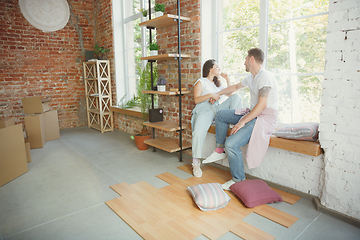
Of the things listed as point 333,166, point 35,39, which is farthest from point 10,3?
point 333,166

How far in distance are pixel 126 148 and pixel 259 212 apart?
277 centimetres

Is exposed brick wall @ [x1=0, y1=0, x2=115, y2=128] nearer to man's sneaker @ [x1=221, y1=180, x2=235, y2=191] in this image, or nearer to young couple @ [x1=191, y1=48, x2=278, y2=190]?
young couple @ [x1=191, y1=48, x2=278, y2=190]

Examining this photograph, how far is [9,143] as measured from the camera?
3062mm

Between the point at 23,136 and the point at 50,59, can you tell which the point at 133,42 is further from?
the point at 23,136

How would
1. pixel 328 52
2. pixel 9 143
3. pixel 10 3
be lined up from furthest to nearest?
1. pixel 10 3
2. pixel 9 143
3. pixel 328 52

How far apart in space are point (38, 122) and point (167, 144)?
2.55 metres

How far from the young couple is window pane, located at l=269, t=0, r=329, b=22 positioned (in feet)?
1.94

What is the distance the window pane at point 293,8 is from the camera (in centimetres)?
254

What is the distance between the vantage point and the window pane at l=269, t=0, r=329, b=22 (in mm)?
2538

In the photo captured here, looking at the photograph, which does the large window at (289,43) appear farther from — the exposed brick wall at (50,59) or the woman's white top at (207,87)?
the exposed brick wall at (50,59)

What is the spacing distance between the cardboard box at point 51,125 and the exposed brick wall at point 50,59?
89 centimetres

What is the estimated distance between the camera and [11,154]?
3.11 meters

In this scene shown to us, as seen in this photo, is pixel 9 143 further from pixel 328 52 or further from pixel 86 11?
pixel 86 11

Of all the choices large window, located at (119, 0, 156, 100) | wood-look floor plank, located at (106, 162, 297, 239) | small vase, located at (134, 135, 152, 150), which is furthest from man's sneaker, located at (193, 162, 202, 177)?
large window, located at (119, 0, 156, 100)
